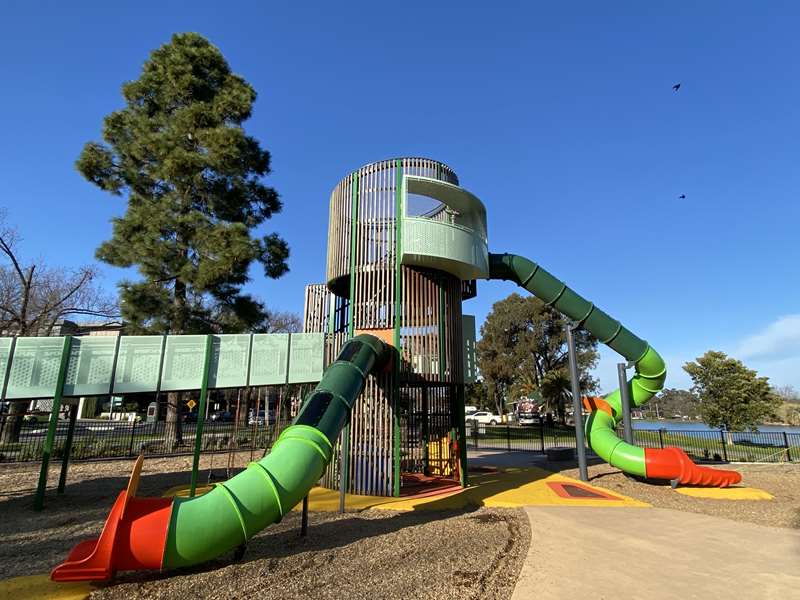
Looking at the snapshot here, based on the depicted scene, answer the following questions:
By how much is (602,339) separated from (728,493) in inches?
224

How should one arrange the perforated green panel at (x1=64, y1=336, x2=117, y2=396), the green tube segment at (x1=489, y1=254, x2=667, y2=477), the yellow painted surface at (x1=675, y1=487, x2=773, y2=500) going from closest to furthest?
the perforated green panel at (x1=64, y1=336, x2=117, y2=396) → the yellow painted surface at (x1=675, y1=487, x2=773, y2=500) → the green tube segment at (x1=489, y1=254, x2=667, y2=477)

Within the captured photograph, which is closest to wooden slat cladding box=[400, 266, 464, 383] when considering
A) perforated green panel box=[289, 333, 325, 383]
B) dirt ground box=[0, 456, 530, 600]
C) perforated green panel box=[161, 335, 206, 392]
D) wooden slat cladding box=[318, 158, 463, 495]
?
wooden slat cladding box=[318, 158, 463, 495]

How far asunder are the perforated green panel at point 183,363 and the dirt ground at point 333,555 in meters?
2.97

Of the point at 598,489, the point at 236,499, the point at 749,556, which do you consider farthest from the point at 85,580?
the point at 598,489

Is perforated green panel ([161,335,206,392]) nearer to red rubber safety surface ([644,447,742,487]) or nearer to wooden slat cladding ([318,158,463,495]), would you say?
wooden slat cladding ([318,158,463,495])

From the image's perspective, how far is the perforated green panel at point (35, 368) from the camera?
9242mm

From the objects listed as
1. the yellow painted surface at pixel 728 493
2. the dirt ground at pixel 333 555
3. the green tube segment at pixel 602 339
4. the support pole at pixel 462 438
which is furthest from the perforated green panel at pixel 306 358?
the yellow painted surface at pixel 728 493

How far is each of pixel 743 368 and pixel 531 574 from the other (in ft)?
104

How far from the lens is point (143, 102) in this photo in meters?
→ 20.6

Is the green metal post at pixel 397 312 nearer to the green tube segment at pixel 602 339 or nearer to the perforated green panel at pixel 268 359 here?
the perforated green panel at pixel 268 359

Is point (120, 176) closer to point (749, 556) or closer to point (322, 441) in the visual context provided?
point (322, 441)

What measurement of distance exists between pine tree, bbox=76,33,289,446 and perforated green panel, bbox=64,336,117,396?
26.7 ft

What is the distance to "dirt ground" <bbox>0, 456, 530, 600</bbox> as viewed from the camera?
5188 mm

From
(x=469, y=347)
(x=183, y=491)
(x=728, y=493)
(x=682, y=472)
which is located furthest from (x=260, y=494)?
(x=728, y=493)
